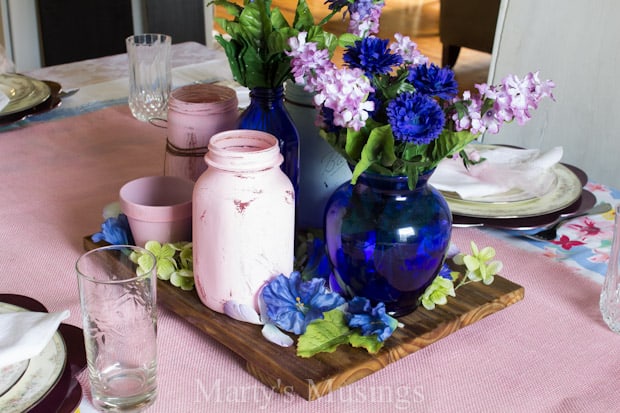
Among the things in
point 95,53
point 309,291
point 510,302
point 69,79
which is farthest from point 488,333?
point 95,53

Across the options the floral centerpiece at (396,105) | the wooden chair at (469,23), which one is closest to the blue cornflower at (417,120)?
the floral centerpiece at (396,105)

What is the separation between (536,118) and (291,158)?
3.74 feet

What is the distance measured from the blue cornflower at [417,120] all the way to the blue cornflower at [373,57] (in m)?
0.04

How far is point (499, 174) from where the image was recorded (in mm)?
1105

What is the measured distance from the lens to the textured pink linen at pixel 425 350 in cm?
70

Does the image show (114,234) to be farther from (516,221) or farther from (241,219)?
(516,221)

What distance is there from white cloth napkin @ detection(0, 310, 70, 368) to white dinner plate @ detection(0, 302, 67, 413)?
0.05 ft

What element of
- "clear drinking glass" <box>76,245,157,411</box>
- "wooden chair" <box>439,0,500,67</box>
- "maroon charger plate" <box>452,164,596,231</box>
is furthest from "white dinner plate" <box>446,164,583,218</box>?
"wooden chair" <box>439,0,500,67</box>

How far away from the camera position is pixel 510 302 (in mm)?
842

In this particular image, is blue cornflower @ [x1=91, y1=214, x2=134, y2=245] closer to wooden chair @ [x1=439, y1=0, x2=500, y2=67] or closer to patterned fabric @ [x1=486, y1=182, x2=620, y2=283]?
patterned fabric @ [x1=486, y1=182, x2=620, y2=283]

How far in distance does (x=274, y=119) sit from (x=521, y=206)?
0.37 metres

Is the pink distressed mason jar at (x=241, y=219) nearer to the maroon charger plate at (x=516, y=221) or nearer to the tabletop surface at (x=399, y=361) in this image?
the tabletop surface at (x=399, y=361)

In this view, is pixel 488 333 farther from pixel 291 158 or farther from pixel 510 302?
pixel 291 158

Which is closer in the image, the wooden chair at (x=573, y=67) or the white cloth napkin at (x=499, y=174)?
the white cloth napkin at (x=499, y=174)
